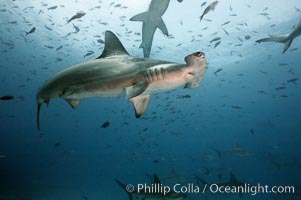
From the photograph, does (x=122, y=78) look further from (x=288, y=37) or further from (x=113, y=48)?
(x=288, y=37)

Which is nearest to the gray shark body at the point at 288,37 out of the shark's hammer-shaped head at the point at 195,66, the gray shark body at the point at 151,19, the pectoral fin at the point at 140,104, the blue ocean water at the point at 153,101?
the gray shark body at the point at 151,19

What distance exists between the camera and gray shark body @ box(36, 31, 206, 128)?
3139 millimetres

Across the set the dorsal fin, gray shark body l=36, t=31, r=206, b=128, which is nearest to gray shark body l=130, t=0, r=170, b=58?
the dorsal fin

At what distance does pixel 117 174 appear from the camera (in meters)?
88.1

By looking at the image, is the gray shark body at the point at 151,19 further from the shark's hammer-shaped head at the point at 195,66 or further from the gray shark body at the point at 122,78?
the shark's hammer-shaped head at the point at 195,66

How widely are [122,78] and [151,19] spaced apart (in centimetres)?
760

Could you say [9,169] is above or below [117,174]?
above

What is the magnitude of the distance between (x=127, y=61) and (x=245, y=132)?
72615mm

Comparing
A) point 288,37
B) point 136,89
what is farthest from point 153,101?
point 136,89

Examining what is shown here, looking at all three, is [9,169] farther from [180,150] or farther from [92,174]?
[180,150]

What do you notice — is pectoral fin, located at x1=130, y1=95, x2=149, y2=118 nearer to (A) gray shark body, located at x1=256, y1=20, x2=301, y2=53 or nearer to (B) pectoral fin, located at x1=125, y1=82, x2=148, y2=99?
(B) pectoral fin, located at x1=125, y1=82, x2=148, y2=99

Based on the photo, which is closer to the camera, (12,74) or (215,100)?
(12,74)

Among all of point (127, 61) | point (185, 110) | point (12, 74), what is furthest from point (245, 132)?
point (127, 61)

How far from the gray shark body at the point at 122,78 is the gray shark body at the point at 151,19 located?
640 cm
